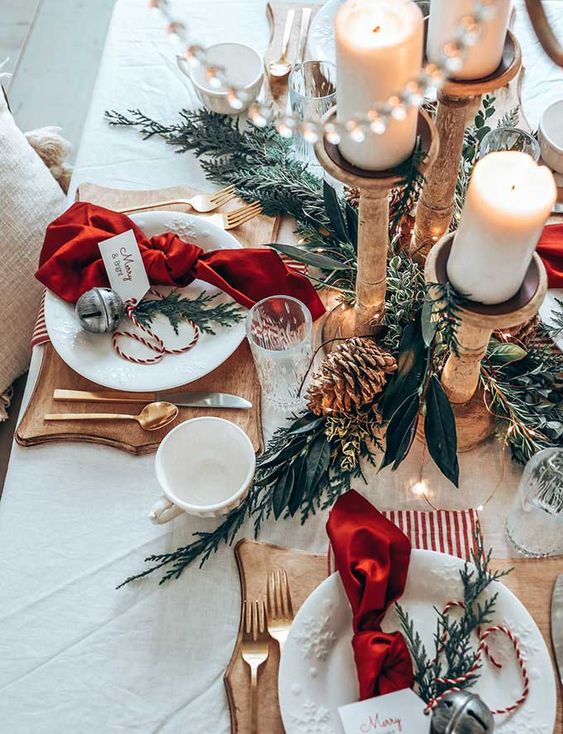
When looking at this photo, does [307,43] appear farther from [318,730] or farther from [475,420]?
[318,730]

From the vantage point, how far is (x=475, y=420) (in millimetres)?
944

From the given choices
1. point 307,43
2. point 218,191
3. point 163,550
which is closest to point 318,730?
point 163,550

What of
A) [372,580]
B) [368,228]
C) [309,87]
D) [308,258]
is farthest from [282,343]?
[309,87]

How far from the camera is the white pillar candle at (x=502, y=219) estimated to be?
654 mm

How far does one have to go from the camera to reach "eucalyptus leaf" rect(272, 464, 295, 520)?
2.91ft

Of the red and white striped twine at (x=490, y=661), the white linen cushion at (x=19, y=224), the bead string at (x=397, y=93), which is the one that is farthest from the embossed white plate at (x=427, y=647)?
the white linen cushion at (x=19, y=224)

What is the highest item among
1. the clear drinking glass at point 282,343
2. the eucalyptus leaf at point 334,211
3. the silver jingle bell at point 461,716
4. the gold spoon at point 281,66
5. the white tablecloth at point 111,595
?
the gold spoon at point 281,66

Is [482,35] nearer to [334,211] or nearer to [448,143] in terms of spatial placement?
[448,143]

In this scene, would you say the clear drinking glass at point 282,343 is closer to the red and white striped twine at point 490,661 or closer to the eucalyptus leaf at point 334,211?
the eucalyptus leaf at point 334,211

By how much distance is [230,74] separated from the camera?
128 cm

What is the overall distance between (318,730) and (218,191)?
2.61 ft

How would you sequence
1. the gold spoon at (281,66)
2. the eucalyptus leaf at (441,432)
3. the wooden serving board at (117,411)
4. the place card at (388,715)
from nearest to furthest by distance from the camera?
the place card at (388,715) → the eucalyptus leaf at (441,432) → the wooden serving board at (117,411) → the gold spoon at (281,66)

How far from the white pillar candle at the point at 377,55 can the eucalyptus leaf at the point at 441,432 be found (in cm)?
30

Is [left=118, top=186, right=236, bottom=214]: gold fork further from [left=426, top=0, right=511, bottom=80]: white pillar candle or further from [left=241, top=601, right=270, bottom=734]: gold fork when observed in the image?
[left=241, top=601, right=270, bottom=734]: gold fork
